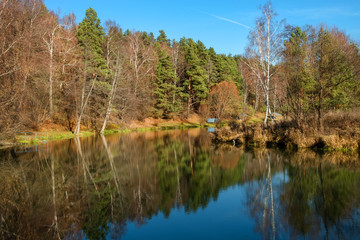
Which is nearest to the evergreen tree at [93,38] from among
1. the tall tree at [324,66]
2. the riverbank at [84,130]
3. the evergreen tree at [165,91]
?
the riverbank at [84,130]

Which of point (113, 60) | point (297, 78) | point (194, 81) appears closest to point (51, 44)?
point (113, 60)

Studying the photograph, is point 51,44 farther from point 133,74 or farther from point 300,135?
point 300,135

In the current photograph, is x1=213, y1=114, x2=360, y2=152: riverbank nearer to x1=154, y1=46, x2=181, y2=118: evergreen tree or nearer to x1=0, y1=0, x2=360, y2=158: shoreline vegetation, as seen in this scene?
x1=0, y1=0, x2=360, y2=158: shoreline vegetation

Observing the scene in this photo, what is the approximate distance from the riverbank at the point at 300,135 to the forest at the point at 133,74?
847 millimetres

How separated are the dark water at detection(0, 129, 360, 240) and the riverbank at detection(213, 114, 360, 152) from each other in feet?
7.83

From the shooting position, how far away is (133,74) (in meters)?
48.8

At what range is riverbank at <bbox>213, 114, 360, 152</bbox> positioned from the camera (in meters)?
15.7

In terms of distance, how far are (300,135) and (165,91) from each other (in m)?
41.1

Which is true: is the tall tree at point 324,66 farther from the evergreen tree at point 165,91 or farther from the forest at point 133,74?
the evergreen tree at point 165,91

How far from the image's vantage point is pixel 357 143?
606 inches

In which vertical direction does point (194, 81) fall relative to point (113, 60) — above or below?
above

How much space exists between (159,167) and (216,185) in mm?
4164

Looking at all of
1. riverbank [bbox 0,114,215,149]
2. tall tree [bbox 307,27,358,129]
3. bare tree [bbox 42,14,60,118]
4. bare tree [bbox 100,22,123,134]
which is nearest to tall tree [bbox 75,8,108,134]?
bare tree [bbox 100,22,123,134]

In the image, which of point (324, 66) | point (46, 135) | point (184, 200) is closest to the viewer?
point (184, 200)
